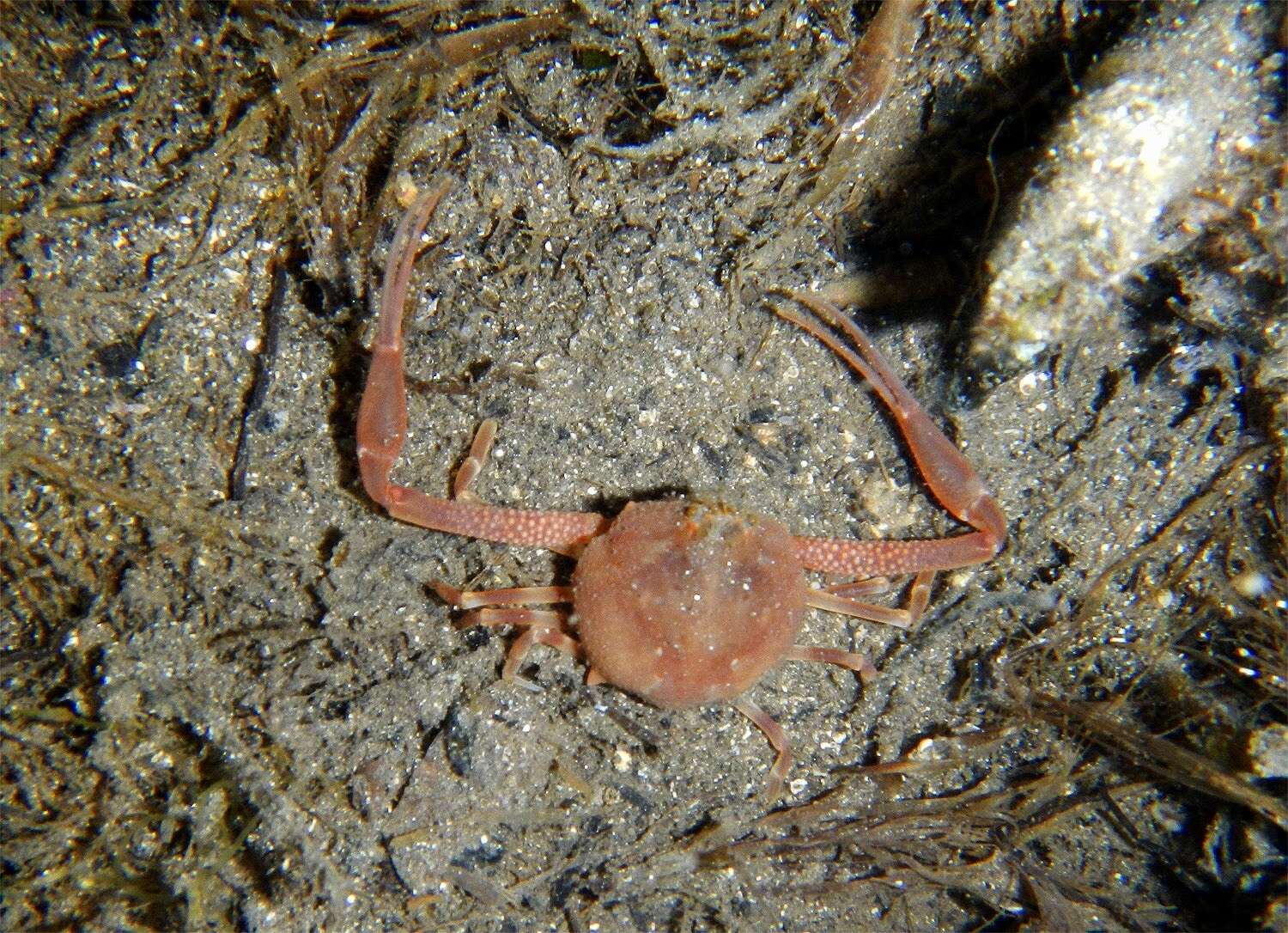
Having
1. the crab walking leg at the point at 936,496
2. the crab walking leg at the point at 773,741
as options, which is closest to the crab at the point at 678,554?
the crab walking leg at the point at 936,496

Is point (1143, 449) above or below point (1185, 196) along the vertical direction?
below

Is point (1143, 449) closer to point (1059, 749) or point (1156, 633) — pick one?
point (1156, 633)

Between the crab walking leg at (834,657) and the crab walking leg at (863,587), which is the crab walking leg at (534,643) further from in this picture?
the crab walking leg at (863,587)

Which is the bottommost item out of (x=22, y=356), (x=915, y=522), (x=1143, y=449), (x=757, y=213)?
(x=22, y=356)

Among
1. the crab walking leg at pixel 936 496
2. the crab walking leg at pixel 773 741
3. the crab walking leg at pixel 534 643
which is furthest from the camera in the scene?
the crab walking leg at pixel 773 741

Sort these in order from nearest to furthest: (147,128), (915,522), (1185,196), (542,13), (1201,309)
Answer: (1185,196) → (1201,309) → (542,13) → (147,128) → (915,522)

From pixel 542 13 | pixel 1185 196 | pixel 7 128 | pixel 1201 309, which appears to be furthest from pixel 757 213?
pixel 7 128

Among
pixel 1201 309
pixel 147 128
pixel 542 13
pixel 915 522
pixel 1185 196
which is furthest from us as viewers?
pixel 915 522

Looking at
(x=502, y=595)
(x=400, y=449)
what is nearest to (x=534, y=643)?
(x=502, y=595)
